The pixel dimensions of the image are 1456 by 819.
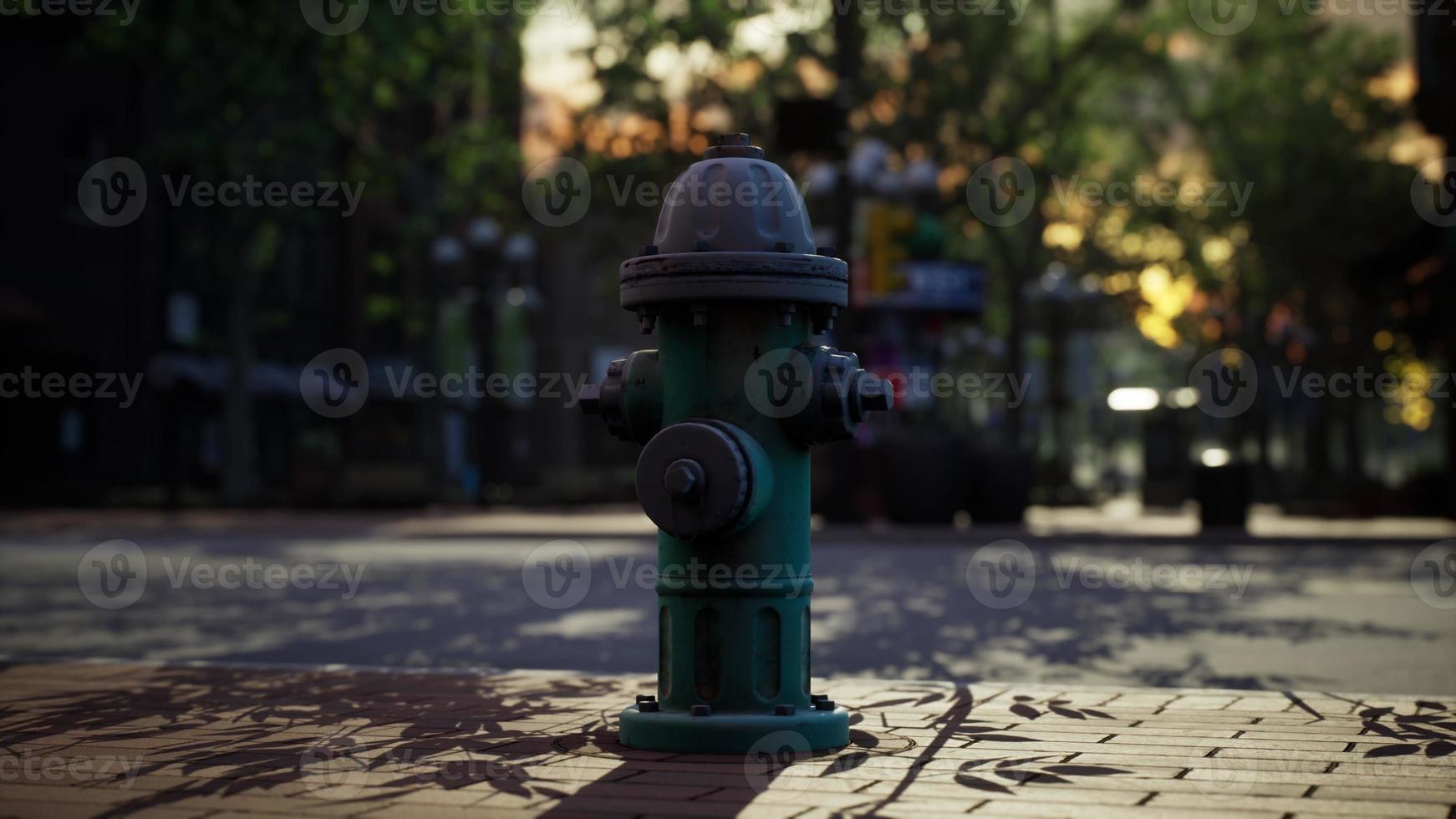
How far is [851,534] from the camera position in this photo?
23344 mm

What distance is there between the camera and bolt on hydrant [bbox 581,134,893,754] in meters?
5.90

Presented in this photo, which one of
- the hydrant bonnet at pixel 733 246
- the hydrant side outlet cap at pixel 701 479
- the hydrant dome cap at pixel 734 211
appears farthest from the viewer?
the hydrant dome cap at pixel 734 211

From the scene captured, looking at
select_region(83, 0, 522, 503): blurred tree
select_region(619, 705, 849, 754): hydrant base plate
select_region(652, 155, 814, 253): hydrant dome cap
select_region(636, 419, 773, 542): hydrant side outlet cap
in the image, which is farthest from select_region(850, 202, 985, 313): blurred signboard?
select_region(619, 705, 849, 754): hydrant base plate

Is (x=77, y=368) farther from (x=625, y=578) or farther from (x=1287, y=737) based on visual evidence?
(x=1287, y=737)

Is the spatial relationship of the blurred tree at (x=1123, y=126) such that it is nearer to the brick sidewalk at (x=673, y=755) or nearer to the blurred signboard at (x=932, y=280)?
the blurred signboard at (x=932, y=280)

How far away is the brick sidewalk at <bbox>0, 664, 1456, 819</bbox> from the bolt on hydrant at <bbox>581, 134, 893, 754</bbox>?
261mm

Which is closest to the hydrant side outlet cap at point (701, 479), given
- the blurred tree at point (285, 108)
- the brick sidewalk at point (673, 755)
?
the brick sidewalk at point (673, 755)

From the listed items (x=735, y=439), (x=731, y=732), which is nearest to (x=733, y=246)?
(x=735, y=439)

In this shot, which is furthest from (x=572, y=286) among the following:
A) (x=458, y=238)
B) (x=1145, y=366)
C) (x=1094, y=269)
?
(x=1145, y=366)

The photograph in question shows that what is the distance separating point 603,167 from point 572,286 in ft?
99.7

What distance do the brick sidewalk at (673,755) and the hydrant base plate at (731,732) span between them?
0.08 m

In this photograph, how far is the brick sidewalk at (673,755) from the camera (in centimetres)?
493

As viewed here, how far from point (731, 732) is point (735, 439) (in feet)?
3.13

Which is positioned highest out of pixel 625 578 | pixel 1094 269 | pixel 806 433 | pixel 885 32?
pixel 885 32
